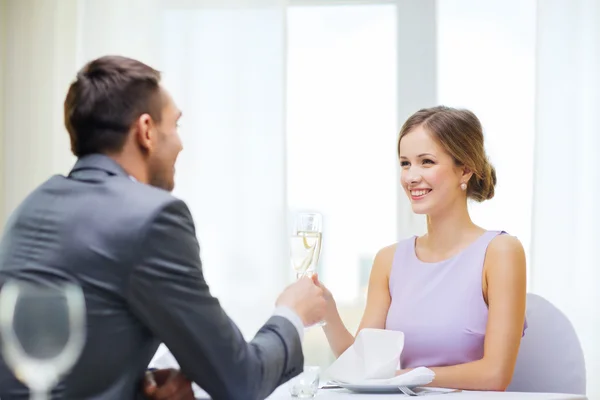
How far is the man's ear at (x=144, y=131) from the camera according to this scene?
1.40 m

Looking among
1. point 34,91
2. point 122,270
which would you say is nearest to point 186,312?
point 122,270

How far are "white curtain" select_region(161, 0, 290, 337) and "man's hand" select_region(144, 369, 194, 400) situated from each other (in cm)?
229

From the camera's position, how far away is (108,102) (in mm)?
1384

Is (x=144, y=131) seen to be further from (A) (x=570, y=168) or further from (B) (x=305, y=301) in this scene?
(A) (x=570, y=168)

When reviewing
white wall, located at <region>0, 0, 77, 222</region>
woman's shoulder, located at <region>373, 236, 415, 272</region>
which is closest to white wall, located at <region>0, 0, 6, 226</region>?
white wall, located at <region>0, 0, 77, 222</region>

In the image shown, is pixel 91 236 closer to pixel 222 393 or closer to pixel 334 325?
pixel 222 393

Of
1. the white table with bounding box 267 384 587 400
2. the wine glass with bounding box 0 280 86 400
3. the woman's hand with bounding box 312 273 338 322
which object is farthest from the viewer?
the woman's hand with bounding box 312 273 338 322

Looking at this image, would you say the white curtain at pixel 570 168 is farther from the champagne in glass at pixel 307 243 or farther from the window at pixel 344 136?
the champagne in glass at pixel 307 243

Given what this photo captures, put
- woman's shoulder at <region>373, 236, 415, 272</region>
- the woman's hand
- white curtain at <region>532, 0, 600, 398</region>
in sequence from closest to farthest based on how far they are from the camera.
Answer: the woman's hand < woman's shoulder at <region>373, 236, 415, 272</region> < white curtain at <region>532, 0, 600, 398</region>

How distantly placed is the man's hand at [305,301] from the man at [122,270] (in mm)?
94

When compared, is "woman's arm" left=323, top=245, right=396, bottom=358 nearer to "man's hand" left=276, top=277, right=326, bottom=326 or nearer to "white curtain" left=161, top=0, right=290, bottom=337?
"man's hand" left=276, top=277, right=326, bottom=326

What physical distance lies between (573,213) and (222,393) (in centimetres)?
257

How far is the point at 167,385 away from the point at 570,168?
104 inches

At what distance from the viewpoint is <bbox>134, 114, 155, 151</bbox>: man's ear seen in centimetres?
140
